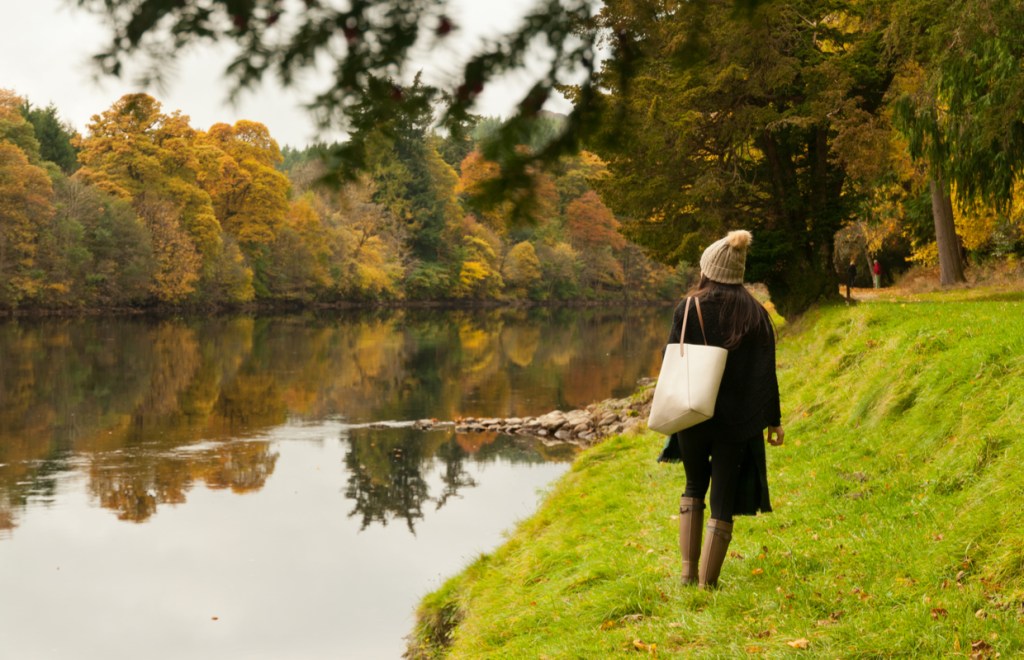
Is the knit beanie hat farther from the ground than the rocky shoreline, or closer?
farther from the ground

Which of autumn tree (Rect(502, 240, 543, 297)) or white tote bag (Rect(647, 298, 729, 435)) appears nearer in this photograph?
white tote bag (Rect(647, 298, 729, 435))

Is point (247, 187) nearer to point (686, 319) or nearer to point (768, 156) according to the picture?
point (768, 156)

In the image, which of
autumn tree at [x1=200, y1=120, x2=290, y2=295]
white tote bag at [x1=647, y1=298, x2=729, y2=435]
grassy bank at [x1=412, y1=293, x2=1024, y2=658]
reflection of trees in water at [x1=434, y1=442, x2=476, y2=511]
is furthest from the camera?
autumn tree at [x1=200, y1=120, x2=290, y2=295]

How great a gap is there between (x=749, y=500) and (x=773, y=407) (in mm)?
547

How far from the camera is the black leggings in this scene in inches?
226

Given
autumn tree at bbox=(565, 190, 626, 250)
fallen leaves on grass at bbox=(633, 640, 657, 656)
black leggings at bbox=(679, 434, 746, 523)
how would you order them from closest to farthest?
fallen leaves on grass at bbox=(633, 640, 657, 656)
black leggings at bbox=(679, 434, 746, 523)
autumn tree at bbox=(565, 190, 626, 250)

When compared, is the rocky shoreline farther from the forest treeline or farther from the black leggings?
the black leggings

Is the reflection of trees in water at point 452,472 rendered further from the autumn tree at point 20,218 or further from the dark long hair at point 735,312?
the autumn tree at point 20,218

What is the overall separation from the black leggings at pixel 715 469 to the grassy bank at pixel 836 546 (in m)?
0.57

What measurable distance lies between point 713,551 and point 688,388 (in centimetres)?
100

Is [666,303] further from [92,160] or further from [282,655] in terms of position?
[282,655]

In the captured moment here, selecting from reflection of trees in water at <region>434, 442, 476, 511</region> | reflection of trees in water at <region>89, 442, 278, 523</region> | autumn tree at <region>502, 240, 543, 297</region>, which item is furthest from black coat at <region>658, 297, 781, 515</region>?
autumn tree at <region>502, 240, 543, 297</region>

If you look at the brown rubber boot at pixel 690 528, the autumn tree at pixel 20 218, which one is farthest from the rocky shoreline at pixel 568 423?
the autumn tree at pixel 20 218

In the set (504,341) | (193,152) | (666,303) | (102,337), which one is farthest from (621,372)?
(666,303)
